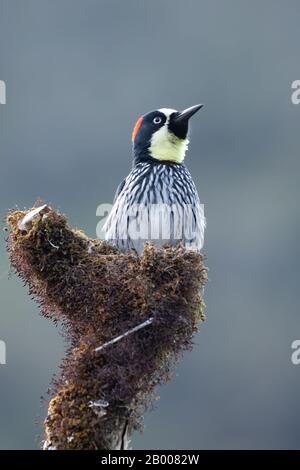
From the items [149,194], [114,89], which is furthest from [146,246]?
[114,89]

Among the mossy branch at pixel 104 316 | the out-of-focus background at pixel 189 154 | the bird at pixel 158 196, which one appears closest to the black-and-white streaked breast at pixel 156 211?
the bird at pixel 158 196

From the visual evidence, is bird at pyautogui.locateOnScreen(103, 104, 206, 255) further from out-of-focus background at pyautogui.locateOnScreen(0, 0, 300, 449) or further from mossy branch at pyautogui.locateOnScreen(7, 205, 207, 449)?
out-of-focus background at pyautogui.locateOnScreen(0, 0, 300, 449)

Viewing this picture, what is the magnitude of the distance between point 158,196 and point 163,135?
482 millimetres

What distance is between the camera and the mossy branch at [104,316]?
6703 millimetres

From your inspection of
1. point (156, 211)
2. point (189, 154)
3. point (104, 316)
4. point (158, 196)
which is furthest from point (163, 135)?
point (189, 154)

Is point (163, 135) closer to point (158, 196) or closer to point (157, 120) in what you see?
point (157, 120)

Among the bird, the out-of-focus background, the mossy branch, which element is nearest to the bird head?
the bird

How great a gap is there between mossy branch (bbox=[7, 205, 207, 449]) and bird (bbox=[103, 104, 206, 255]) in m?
0.78

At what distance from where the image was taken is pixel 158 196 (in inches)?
332

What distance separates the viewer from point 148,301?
6.90 m

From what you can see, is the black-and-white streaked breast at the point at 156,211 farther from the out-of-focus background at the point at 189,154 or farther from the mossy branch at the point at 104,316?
the out-of-focus background at the point at 189,154

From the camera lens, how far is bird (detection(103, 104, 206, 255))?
26.9ft

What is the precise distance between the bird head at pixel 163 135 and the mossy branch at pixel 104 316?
4.71 ft
